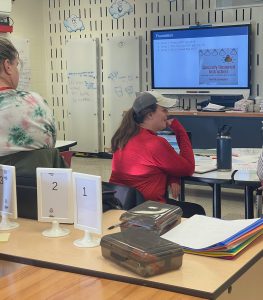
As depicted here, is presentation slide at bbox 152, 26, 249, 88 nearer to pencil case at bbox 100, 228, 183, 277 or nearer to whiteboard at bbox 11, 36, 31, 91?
whiteboard at bbox 11, 36, 31, 91

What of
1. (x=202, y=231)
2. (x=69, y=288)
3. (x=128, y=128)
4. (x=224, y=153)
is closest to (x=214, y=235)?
(x=202, y=231)

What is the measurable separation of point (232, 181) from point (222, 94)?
4.20 m

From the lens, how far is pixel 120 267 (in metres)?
1.59

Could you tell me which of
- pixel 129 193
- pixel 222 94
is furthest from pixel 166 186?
pixel 222 94

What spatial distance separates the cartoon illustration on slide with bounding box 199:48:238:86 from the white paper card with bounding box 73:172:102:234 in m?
5.55

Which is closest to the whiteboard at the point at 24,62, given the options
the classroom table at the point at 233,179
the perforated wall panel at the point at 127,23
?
the perforated wall panel at the point at 127,23

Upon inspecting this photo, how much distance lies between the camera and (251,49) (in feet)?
22.7

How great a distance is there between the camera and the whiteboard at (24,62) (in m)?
8.16

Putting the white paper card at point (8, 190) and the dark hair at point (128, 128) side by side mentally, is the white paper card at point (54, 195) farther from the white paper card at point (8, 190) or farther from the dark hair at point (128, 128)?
the dark hair at point (128, 128)

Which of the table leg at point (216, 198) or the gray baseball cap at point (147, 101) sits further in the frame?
the table leg at point (216, 198)

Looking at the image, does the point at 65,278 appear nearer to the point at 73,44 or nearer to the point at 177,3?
the point at 177,3

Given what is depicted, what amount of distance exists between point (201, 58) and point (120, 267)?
19.5 feet

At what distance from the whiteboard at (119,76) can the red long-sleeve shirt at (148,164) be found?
15.8ft

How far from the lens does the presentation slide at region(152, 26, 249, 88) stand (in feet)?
22.7
